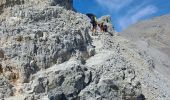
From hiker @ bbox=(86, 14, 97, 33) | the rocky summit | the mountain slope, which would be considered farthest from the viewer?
the mountain slope

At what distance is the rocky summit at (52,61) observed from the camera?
2033cm

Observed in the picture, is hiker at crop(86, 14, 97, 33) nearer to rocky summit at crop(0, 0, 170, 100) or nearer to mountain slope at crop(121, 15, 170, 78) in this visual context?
rocky summit at crop(0, 0, 170, 100)

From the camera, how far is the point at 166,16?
112812 millimetres

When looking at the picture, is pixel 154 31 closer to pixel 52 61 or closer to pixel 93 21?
pixel 93 21

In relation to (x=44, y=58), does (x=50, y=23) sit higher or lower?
higher

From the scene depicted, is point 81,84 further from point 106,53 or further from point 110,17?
point 110,17

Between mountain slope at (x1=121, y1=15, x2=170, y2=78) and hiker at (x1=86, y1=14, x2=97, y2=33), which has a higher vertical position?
mountain slope at (x1=121, y1=15, x2=170, y2=78)

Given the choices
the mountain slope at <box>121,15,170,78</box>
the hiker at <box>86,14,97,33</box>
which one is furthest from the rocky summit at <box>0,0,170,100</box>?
the mountain slope at <box>121,15,170,78</box>

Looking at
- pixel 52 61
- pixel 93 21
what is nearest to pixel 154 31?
pixel 93 21

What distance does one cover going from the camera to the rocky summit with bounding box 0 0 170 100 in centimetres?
2033

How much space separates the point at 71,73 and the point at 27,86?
207 centimetres

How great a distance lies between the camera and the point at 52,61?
21.7m

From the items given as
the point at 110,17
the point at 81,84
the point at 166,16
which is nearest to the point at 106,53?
the point at 81,84

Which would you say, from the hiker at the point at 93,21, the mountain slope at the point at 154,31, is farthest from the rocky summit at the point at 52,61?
the mountain slope at the point at 154,31
